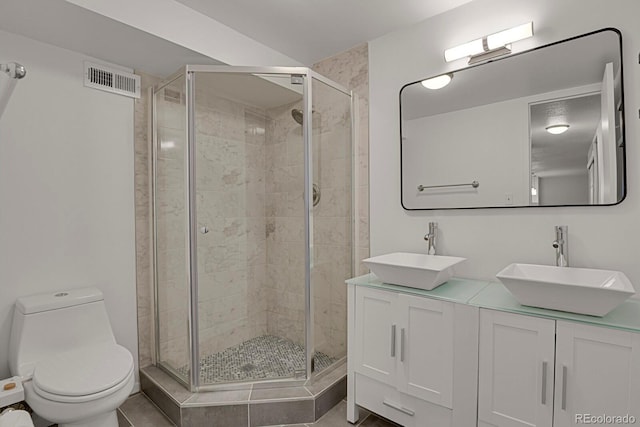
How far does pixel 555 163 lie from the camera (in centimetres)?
171

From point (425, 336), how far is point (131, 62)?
245cm

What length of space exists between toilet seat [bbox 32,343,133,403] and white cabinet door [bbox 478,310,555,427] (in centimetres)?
169

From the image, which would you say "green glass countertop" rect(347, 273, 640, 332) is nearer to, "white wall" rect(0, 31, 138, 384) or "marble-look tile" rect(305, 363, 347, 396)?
"marble-look tile" rect(305, 363, 347, 396)

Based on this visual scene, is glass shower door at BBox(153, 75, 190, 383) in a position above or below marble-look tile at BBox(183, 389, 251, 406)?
above

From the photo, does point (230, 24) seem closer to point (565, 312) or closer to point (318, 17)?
point (318, 17)

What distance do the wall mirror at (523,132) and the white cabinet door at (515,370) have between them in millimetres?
719

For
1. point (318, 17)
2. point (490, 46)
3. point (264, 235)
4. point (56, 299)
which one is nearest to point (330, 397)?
point (264, 235)

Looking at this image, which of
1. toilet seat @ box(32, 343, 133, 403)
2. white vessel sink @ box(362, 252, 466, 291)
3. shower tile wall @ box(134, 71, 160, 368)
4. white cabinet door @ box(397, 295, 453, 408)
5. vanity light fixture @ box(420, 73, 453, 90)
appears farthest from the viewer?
shower tile wall @ box(134, 71, 160, 368)

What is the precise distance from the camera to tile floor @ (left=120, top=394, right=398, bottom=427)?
1904 mm

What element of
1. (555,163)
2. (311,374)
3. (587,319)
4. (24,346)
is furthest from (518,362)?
(24,346)

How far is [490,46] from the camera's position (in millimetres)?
1833

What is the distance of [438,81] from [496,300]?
1.37 metres

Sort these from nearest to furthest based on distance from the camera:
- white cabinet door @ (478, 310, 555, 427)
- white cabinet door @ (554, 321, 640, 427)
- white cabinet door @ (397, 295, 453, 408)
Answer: white cabinet door @ (554, 321, 640, 427), white cabinet door @ (478, 310, 555, 427), white cabinet door @ (397, 295, 453, 408)

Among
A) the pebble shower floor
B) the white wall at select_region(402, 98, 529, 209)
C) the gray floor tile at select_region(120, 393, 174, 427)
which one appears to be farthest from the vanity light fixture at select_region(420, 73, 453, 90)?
the gray floor tile at select_region(120, 393, 174, 427)
